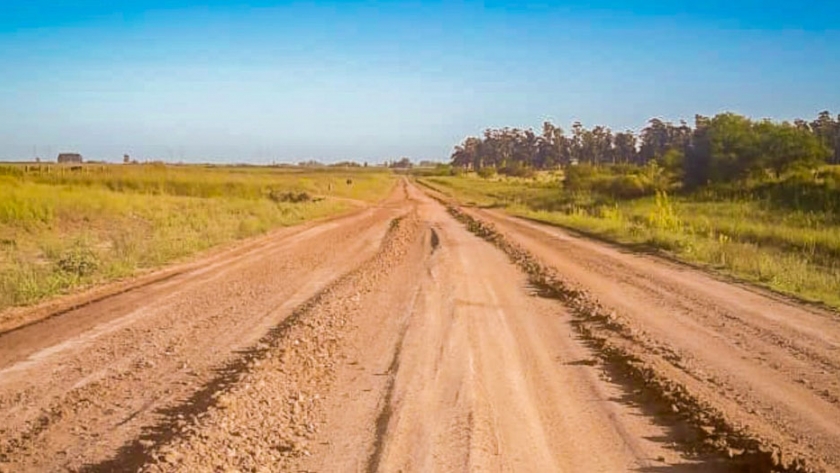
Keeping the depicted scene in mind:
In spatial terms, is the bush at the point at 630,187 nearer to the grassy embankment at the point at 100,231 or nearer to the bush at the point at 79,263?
the grassy embankment at the point at 100,231

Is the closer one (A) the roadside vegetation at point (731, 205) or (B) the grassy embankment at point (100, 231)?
(B) the grassy embankment at point (100, 231)

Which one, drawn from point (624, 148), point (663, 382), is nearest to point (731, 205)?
point (663, 382)

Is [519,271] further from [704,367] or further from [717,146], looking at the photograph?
[717,146]

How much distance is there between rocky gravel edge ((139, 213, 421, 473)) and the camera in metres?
5.71

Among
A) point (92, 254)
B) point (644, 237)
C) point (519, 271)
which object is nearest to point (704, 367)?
point (519, 271)

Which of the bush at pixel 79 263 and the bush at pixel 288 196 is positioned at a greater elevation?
the bush at pixel 288 196

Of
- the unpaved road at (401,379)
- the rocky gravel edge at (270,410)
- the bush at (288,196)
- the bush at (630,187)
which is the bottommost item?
the unpaved road at (401,379)

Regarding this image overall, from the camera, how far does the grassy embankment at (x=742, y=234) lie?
16.5 metres

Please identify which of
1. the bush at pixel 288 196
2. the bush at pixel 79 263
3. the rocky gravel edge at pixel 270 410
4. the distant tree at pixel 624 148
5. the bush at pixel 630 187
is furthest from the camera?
the distant tree at pixel 624 148

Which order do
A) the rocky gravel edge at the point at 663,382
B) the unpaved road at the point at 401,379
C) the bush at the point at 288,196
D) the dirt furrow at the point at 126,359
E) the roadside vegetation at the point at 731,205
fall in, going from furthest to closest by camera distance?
the bush at the point at 288,196 → the roadside vegetation at the point at 731,205 → the dirt furrow at the point at 126,359 → the unpaved road at the point at 401,379 → the rocky gravel edge at the point at 663,382

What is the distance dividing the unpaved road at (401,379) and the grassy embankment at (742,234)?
222cm

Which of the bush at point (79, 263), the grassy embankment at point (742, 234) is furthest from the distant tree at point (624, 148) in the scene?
the bush at point (79, 263)

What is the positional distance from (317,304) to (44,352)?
420 centimetres

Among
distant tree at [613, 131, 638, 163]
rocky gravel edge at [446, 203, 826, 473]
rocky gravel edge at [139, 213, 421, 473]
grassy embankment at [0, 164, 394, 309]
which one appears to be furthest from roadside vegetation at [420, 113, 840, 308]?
distant tree at [613, 131, 638, 163]
